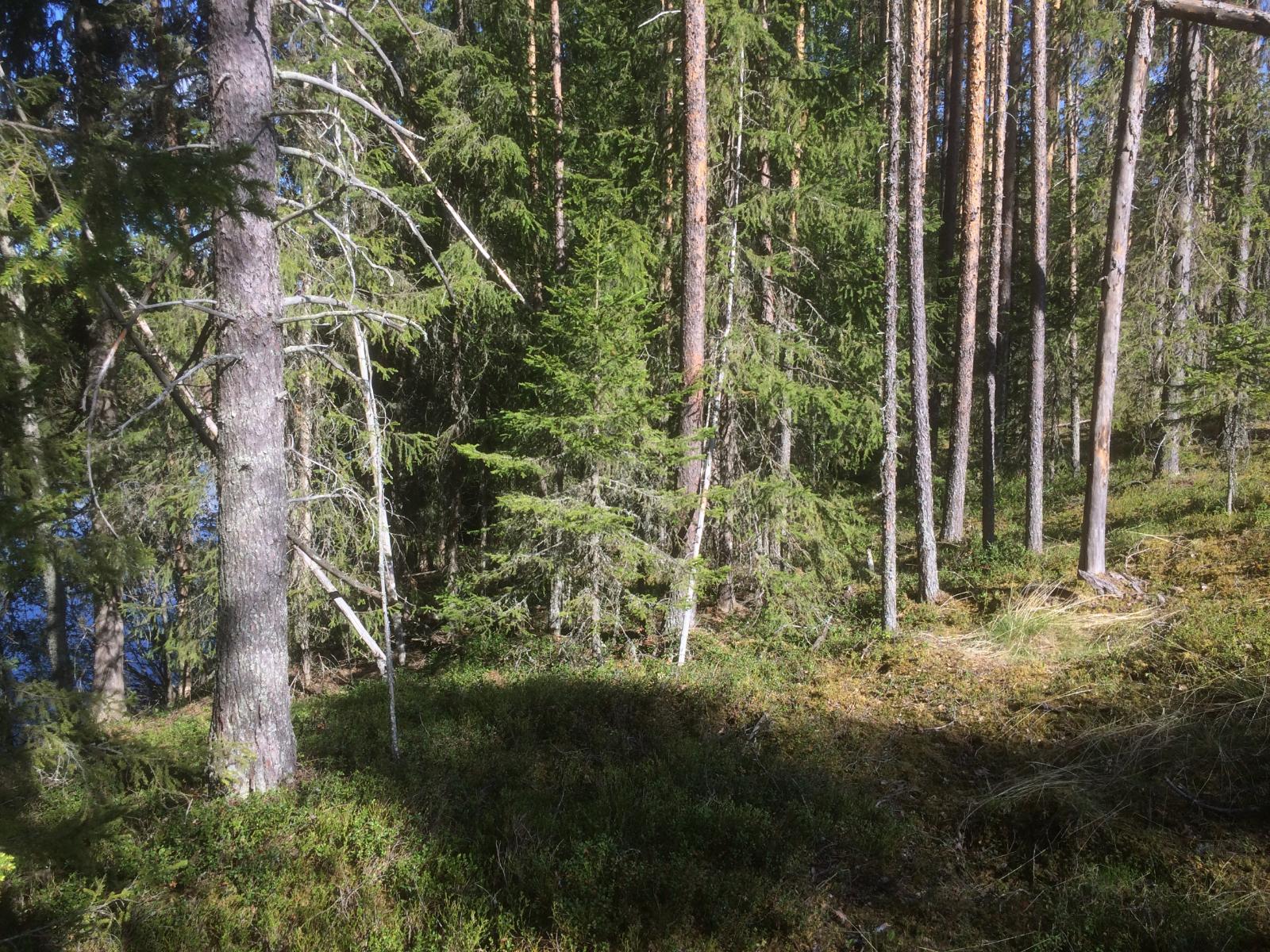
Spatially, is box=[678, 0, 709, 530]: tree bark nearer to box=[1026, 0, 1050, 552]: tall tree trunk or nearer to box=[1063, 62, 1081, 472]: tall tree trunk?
box=[1026, 0, 1050, 552]: tall tree trunk

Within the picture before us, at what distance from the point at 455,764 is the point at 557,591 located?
2.93m

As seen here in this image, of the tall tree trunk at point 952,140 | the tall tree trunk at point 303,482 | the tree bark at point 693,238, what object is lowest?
the tall tree trunk at point 303,482

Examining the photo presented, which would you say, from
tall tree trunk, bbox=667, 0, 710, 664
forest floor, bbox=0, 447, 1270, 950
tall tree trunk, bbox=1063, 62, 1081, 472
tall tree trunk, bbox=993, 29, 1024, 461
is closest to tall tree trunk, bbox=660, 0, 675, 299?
tall tree trunk, bbox=667, 0, 710, 664

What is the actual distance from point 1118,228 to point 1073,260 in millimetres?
A: 8139

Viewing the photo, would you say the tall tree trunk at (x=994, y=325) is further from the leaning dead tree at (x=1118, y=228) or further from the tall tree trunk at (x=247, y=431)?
the tall tree trunk at (x=247, y=431)

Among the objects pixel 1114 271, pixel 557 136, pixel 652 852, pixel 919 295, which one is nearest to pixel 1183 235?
pixel 1114 271

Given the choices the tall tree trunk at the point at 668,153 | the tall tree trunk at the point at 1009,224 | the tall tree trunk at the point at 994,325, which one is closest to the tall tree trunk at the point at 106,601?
the tall tree trunk at the point at 668,153

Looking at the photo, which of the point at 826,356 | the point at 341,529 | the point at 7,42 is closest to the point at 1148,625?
the point at 826,356

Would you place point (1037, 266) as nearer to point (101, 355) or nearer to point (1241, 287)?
point (1241, 287)

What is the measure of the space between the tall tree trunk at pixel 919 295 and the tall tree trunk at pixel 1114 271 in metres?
2.13

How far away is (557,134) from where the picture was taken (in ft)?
34.8

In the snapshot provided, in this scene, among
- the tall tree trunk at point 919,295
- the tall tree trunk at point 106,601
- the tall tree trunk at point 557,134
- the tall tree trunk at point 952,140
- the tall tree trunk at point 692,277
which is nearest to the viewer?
the tall tree trunk at point 106,601

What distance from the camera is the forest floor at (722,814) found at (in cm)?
438

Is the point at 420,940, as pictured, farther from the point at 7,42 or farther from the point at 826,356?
the point at 7,42
